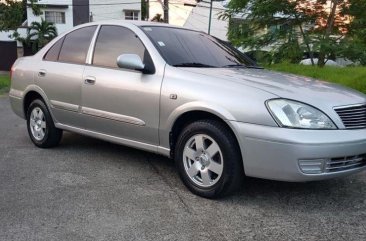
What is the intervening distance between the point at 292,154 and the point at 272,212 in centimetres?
57

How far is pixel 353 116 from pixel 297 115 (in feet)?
1.98

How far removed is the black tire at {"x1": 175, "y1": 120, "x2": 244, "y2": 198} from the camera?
3.95 meters

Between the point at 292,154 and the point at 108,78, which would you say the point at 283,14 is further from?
the point at 292,154

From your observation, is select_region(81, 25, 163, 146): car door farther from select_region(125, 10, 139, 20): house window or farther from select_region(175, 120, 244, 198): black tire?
select_region(125, 10, 139, 20): house window

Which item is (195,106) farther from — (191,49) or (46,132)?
(46,132)

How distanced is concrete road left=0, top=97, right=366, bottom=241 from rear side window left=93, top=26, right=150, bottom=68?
1.19 metres

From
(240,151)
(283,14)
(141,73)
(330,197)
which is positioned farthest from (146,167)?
(283,14)

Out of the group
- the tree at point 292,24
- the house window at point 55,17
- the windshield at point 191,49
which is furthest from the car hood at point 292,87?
the house window at point 55,17

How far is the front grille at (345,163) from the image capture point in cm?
380

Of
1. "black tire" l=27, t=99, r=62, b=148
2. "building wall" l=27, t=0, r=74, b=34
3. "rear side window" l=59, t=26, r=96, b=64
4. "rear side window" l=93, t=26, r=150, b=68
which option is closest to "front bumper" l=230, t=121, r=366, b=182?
"rear side window" l=93, t=26, r=150, b=68

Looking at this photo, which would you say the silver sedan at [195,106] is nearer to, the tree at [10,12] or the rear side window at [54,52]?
the rear side window at [54,52]

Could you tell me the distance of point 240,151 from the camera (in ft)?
12.9

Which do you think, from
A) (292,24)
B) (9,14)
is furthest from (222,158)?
(9,14)

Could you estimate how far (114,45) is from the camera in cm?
521
